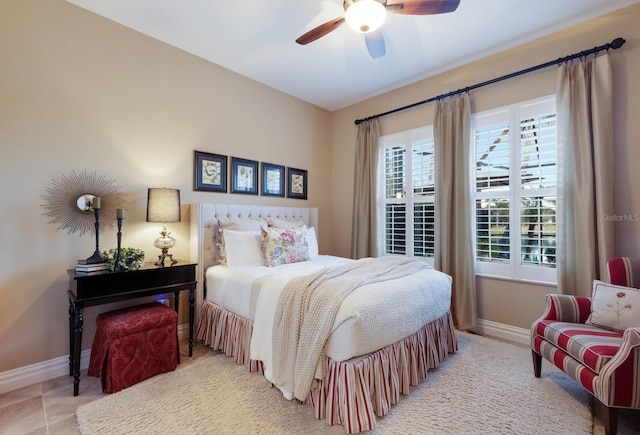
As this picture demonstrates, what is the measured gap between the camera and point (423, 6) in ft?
6.26

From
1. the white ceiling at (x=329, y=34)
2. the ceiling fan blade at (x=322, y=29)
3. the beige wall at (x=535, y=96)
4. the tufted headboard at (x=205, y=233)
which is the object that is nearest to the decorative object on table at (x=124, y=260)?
the tufted headboard at (x=205, y=233)

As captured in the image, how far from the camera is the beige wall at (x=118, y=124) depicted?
219 cm

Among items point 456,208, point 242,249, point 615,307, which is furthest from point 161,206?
point 615,307

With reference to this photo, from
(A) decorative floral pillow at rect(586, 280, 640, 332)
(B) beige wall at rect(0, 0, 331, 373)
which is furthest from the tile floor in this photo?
(A) decorative floral pillow at rect(586, 280, 640, 332)

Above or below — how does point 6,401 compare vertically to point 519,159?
below

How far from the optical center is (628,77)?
244cm

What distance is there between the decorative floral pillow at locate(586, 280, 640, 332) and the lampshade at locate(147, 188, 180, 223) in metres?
3.44

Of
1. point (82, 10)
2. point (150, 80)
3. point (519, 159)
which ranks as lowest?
point (519, 159)

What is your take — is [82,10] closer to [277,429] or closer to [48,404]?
[48,404]

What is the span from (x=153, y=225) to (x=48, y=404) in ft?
4.98

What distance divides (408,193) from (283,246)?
192 centimetres

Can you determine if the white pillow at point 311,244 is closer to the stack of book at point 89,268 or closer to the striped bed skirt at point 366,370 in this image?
the striped bed skirt at point 366,370

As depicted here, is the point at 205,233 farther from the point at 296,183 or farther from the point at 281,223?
the point at 296,183

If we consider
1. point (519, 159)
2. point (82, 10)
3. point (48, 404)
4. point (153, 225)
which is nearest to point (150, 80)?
point (82, 10)
